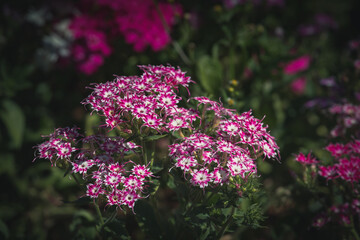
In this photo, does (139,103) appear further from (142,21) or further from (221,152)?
(142,21)

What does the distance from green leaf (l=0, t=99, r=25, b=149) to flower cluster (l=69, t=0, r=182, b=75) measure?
563 millimetres

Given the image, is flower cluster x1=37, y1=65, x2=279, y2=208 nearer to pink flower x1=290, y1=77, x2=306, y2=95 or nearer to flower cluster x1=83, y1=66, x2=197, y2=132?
flower cluster x1=83, y1=66, x2=197, y2=132

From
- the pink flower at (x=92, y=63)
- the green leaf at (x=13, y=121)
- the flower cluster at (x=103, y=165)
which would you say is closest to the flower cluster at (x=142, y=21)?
the pink flower at (x=92, y=63)

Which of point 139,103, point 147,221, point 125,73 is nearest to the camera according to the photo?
point 139,103

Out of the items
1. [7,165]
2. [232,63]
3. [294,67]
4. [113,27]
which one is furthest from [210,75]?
[7,165]

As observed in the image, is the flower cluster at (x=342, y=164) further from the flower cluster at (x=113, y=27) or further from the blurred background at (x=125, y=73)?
the flower cluster at (x=113, y=27)

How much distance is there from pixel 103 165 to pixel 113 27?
4.40 ft

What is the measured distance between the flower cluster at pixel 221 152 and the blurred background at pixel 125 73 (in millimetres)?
654

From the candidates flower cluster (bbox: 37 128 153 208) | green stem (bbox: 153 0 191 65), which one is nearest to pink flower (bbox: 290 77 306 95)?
green stem (bbox: 153 0 191 65)

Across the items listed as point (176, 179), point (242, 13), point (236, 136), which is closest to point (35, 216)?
point (176, 179)

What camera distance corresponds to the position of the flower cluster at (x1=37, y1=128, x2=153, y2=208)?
3.21 feet

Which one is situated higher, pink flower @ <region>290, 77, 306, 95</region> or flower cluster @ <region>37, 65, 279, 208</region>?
pink flower @ <region>290, 77, 306, 95</region>

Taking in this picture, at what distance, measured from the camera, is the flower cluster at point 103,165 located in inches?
38.5

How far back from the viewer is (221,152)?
1055mm
